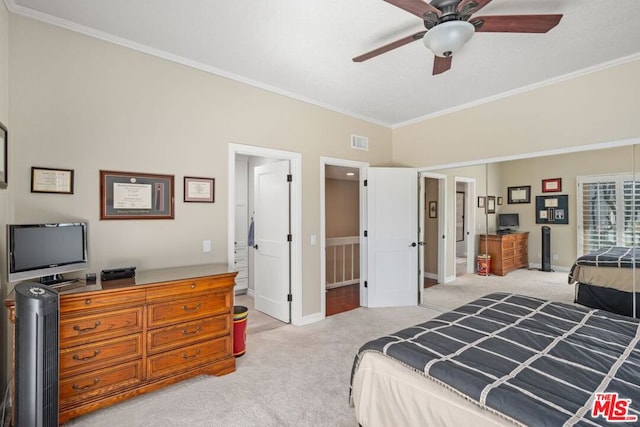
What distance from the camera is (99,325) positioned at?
2.08m

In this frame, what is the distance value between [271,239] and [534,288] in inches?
135

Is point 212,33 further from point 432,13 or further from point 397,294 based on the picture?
point 397,294

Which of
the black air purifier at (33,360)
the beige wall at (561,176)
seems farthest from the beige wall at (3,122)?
the beige wall at (561,176)

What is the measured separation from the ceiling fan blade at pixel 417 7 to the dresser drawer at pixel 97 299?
101 inches

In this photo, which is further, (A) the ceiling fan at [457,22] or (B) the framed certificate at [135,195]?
(B) the framed certificate at [135,195]

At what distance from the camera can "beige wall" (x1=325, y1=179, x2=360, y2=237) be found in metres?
6.10

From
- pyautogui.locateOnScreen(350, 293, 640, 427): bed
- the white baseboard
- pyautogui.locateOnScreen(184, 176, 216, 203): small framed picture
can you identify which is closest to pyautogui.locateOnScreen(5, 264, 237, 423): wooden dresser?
pyautogui.locateOnScreen(184, 176, 216, 203): small framed picture

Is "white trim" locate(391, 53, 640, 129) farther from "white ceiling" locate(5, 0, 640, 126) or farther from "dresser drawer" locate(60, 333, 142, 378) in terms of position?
"dresser drawer" locate(60, 333, 142, 378)

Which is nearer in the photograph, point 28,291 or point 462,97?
point 28,291

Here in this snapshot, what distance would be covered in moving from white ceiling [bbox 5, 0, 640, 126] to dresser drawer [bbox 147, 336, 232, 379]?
8.69 ft

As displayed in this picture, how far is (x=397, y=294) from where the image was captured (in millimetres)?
4672

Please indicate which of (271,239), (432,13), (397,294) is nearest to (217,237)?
(271,239)

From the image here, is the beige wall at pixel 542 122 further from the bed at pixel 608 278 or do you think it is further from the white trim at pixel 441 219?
the bed at pixel 608 278

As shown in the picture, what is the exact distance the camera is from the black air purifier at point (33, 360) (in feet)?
5.27
